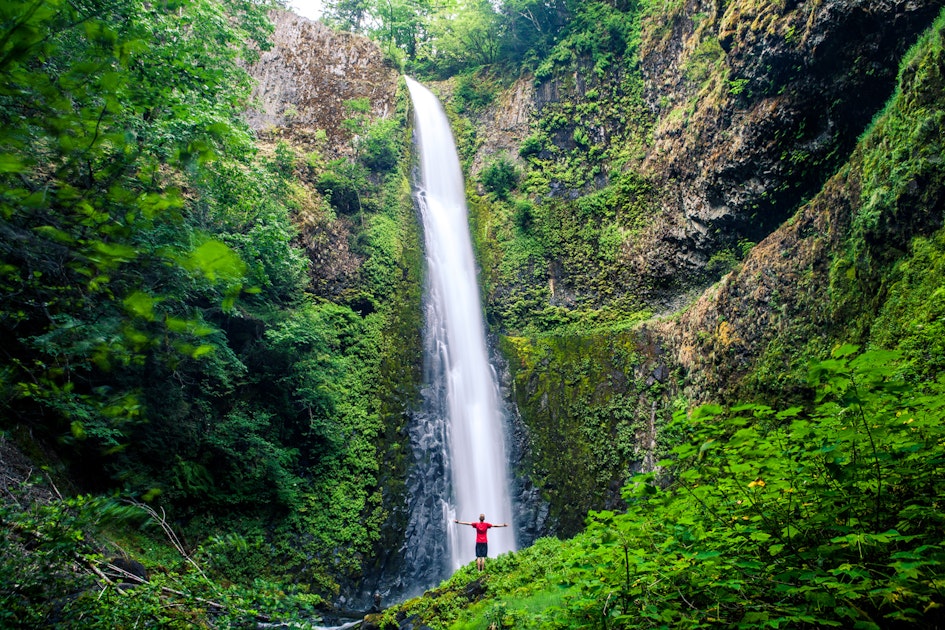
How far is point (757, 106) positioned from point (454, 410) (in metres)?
9.27

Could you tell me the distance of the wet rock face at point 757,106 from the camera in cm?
750

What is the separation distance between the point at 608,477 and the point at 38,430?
941cm

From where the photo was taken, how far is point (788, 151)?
28.8 feet

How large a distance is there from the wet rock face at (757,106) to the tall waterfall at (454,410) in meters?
5.35

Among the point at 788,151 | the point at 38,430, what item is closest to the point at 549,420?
the point at 788,151

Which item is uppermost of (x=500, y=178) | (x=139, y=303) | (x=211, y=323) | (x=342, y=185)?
(x=500, y=178)

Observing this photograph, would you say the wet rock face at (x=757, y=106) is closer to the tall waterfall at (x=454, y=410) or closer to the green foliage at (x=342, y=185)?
the tall waterfall at (x=454, y=410)

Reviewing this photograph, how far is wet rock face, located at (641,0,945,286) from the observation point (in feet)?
24.6

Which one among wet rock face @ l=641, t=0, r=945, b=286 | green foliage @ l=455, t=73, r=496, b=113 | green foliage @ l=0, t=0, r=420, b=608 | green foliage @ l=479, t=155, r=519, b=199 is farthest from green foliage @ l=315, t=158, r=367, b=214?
wet rock face @ l=641, t=0, r=945, b=286

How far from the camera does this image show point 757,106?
918 centimetres

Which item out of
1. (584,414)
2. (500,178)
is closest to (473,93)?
(500,178)

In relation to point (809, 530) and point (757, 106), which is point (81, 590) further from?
point (757, 106)

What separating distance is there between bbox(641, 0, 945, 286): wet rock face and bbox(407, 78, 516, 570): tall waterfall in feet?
17.6

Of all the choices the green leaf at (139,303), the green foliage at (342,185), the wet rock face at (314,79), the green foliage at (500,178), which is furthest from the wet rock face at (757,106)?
the wet rock face at (314,79)
